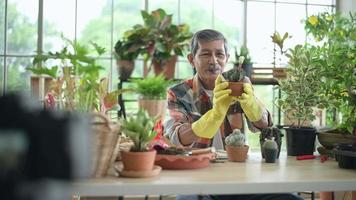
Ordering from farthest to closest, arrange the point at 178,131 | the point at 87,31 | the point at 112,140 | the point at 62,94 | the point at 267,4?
the point at 267,4 < the point at 87,31 < the point at 178,131 < the point at 62,94 < the point at 112,140

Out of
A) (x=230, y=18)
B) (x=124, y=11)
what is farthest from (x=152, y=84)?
(x=230, y=18)

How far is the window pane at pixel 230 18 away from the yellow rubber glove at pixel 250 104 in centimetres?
→ 320

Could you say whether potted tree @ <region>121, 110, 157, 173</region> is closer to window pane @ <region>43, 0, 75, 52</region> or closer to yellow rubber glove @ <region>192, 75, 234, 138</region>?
yellow rubber glove @ <region>192, 75, 234, 138</region>

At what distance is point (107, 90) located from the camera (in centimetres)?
135

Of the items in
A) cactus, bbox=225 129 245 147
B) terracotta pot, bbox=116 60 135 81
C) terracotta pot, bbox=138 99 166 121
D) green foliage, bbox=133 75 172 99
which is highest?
terracotta pot, bbox=116 60 135 81

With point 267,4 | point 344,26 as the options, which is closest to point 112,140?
point 344,26

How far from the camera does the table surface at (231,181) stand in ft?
3.62

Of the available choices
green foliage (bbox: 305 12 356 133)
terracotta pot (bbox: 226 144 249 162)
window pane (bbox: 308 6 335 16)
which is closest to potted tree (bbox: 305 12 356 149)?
green foliage (bbox: 305 12 356 133)

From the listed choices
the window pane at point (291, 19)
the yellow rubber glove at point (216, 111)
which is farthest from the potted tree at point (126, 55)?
the window pane at point (291, 19)

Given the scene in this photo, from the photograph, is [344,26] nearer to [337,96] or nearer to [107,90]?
[337,96]

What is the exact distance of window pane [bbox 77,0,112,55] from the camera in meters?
4.51

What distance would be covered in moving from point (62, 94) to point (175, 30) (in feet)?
1.36

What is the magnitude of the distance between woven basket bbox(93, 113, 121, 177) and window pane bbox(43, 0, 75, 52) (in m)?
3.47

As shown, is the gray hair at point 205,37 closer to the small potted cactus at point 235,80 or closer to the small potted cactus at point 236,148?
the small potted cactus at point 235,80
